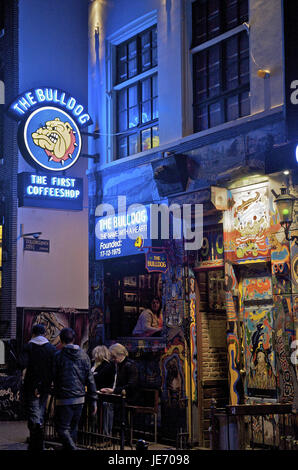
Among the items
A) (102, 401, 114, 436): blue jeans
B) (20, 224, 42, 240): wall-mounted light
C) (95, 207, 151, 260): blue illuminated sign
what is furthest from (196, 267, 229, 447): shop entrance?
(20, 224, 42, 240): wall-mounted light

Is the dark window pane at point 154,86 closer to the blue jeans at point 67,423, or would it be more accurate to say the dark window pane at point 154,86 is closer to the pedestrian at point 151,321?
the pedestrian at point 151,321

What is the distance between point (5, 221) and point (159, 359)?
763 centimetres

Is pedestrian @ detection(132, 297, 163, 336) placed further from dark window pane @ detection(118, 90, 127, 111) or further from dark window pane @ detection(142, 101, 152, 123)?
dark window pane @ detection(118, 90, 127, 111)

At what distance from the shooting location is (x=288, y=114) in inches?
396

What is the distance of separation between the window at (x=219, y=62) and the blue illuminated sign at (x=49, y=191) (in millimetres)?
3182

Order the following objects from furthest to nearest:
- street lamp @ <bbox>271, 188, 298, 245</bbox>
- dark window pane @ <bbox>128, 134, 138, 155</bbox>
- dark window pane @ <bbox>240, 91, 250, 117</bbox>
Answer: dark window pane @ <bbox>128, 134, 138, 155</bbox> → dark window pane @ <bbox>240, 91, 250, 117</bbox> → street lamp @ <bbox>271, 188, 298, 245</bbox>

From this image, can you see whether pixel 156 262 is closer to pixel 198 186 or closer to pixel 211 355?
pixel 198 186

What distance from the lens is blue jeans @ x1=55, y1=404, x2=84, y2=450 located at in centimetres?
938

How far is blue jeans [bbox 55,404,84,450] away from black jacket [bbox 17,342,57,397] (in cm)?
94

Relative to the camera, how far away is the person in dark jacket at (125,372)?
1280cm

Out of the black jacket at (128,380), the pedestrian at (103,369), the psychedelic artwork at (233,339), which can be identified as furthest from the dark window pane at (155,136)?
the black jacket at (128,380)

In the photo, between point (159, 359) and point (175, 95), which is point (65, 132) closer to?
point (175, 95)

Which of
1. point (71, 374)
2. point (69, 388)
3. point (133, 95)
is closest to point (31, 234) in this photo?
point (133, 95)
